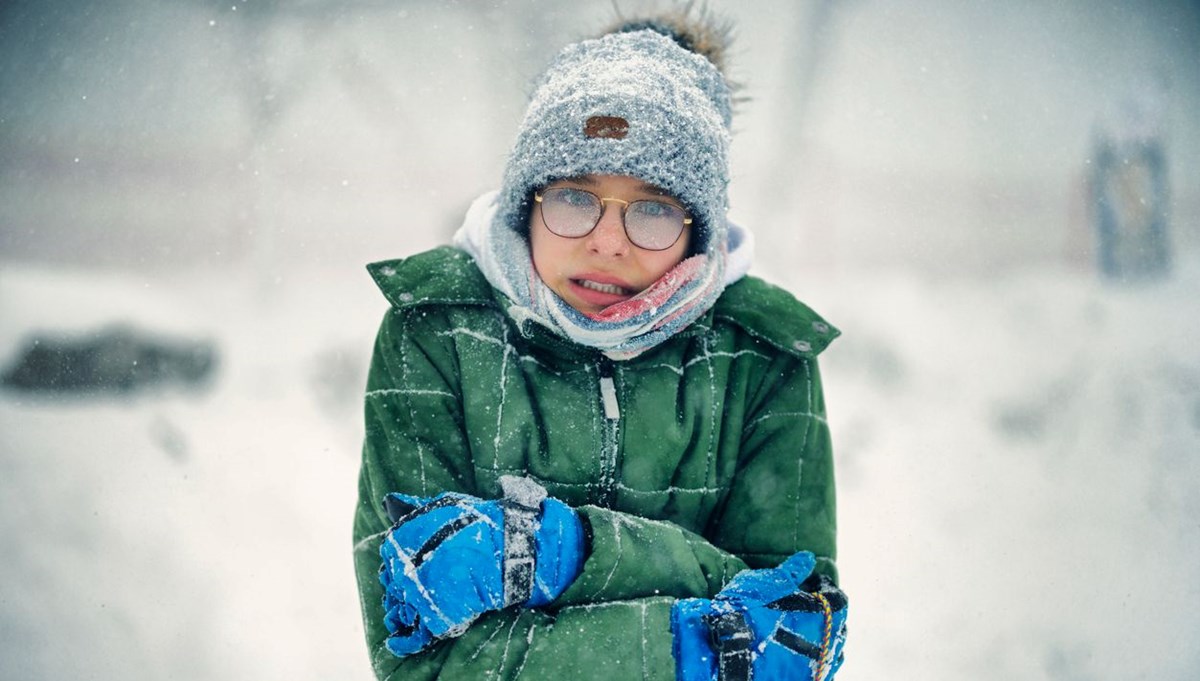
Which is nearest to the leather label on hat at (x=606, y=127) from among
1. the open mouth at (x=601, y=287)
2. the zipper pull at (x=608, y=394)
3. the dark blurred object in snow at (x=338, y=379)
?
the open mouth at (x=601, y=287)

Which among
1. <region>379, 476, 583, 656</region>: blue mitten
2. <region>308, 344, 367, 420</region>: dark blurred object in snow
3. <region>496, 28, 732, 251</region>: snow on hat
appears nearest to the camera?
<region>379, 476, 583, 656</region>: blue mitten

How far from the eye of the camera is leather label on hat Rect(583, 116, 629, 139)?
1126mm

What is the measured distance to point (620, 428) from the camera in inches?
46.3

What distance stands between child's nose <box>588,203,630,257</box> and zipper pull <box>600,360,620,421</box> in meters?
0.16

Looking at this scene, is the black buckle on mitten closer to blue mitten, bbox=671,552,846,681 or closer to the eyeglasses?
blue mitten, bbox=671,552,846,681

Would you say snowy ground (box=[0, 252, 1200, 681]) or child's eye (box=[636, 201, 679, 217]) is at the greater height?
child's eye (box=[636, 201, 679, 217])

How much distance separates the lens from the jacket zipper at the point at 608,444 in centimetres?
117

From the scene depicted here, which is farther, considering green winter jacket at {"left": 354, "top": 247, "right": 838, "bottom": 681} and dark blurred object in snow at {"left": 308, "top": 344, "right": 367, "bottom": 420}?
dark blurred object in snow at {"left": 308, "top": 344, "right": 367, "bottom": 420}

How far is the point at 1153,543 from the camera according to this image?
205cm


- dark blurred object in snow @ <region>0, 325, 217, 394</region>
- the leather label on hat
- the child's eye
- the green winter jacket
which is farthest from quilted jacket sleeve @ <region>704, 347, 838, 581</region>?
dark blurred object in snow @ <region>0, 325, 217, 394</region>

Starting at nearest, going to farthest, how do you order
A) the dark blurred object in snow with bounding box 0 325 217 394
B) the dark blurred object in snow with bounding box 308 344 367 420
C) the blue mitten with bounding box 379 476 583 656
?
the blue mitten with bounding box 379 476 583 656
the dark blurred object in snow with bounding box 0 325 217 394
the dark blurred object in snow with bounding box 308 344 367 420

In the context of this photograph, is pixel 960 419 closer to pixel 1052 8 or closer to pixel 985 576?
pixel 985 576

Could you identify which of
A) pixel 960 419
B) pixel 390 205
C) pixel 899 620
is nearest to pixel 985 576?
pixel 899 620

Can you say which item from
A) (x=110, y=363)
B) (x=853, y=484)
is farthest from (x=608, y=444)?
(x=110, y=363)
